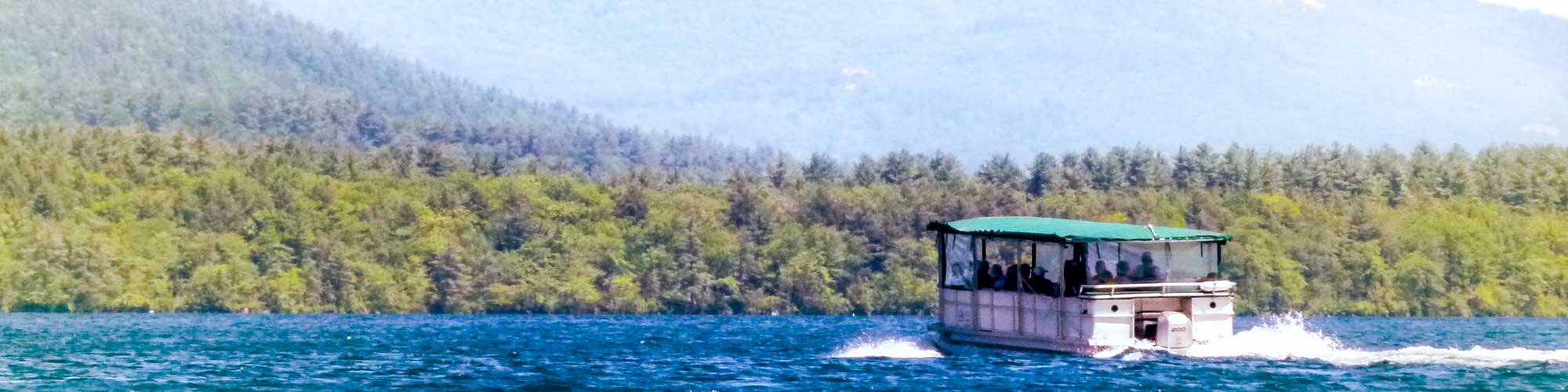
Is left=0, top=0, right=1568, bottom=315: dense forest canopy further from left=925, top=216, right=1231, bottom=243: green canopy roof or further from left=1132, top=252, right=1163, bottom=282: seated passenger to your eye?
left=1132, top=252, right=1163, bottom=282: seated passenger

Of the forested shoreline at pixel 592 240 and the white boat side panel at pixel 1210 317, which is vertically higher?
the forested shoreline at pixel 592 240

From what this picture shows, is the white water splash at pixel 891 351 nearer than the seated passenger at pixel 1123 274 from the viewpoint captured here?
No

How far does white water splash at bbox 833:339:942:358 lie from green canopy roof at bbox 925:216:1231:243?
378 centimetres

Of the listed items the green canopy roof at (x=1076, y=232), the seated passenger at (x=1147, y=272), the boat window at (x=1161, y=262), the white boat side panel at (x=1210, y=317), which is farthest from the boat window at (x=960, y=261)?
the white boat side panel at (x=1210, y=317)

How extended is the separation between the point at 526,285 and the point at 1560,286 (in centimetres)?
6424

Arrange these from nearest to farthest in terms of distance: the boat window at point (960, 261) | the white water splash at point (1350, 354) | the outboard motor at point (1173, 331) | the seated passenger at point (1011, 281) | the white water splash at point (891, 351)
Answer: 1. the outboard motor at point (1173, 331)
2. the white water splash at point (1350, 354)
3. the seated passenger at point (1011, 281)
4. the boat window at point (960, 261)
5. the white water splash at point (891, 351)

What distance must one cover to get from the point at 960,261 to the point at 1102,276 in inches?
190

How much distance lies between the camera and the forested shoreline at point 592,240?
134125mm

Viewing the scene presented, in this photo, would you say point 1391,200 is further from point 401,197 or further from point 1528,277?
point 401,197

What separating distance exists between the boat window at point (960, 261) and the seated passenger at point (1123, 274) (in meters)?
4.19

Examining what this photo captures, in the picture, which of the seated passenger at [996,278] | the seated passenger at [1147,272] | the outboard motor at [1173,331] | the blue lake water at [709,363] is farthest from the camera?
the seated passenger at [996,278]

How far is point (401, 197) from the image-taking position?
149 meters

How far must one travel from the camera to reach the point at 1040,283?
56.2 meters

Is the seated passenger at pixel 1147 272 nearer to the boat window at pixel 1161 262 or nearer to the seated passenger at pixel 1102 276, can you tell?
the boat window at pixel 1161 262
